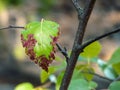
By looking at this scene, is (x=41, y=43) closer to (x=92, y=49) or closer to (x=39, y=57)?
(x=39, y=57)

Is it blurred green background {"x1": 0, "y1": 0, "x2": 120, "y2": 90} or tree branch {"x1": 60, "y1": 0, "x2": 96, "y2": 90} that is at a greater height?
blurred green background {"x1": 0, "y1": 0, "x2": 120, "y2": 90}

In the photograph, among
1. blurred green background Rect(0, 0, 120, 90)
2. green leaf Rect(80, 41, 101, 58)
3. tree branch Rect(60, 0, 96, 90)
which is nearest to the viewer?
tree branch Rect(60, 0, 96, 90)

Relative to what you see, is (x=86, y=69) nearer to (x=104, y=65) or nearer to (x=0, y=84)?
(x=104, y=65)

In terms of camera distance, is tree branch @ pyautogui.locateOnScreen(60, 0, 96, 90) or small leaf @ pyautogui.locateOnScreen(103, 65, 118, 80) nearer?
tree branch @ pyautogui.locateOnScreen(60, 0, 96, 90)

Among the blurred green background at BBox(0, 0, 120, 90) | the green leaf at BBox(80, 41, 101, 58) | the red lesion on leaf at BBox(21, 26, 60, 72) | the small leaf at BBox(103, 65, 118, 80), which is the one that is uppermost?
the blurred green background at BBox(0, 0, 120, 90)

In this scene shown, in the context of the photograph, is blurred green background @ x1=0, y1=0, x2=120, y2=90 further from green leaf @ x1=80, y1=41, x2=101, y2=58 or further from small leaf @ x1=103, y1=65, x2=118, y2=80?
green leaf @ x1=80, y1=41, x2=101, y2=58

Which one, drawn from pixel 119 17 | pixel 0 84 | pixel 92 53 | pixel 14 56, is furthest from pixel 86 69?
pixel 119 17

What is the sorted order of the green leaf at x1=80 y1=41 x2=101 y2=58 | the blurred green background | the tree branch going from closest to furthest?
the tree branch
the green leaf at x1=80 y1=41 x2=101 y2=58
the blurred green background

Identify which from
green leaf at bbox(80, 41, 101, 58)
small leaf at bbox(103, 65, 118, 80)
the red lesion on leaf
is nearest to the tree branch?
the red lesion on leaf
